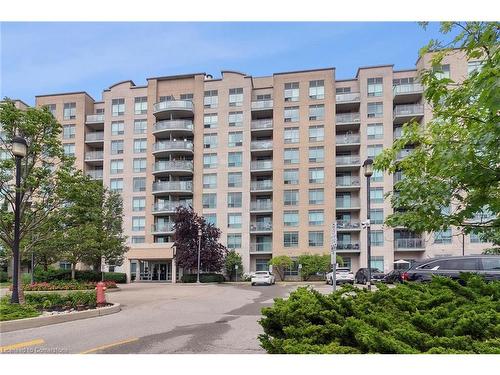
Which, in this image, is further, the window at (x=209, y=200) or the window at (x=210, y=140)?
the window at (x=210, y=140)

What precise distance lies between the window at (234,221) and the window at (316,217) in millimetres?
8425

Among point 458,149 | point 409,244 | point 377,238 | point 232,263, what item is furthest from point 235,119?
point 458,149

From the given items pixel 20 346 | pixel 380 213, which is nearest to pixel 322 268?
pixel 380 213

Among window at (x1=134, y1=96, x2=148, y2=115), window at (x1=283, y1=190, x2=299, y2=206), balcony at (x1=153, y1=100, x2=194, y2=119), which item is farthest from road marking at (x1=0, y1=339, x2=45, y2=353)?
window at (x1=134, y1=96, x2=148, y2=115)

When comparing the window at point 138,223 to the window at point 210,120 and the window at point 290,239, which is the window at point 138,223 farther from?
the window at point 290,239

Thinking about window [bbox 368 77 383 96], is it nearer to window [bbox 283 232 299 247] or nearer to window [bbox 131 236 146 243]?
window [bbox 283 232 299 247]

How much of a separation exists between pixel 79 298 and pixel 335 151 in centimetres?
4132

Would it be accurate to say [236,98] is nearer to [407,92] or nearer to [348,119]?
[348,119]

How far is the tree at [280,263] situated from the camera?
156 ft

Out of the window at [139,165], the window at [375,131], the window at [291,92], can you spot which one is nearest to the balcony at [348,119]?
the window at [375,131]

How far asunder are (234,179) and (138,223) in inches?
522

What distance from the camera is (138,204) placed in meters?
55.5

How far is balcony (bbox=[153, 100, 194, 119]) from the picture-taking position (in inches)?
2142

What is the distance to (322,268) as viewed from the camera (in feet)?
153
